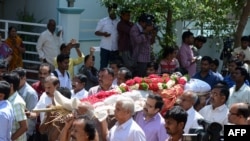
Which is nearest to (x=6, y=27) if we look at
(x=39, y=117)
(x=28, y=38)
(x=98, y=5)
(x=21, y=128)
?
(x=28, y=38)

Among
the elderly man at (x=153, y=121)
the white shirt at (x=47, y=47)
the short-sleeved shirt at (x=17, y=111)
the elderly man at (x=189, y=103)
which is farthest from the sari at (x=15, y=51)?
the elderly man at (x=153, y=121)

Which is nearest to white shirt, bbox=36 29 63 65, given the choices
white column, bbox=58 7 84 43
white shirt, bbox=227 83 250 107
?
white column, bbox=58 7 84 43

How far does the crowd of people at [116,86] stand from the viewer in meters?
6.26

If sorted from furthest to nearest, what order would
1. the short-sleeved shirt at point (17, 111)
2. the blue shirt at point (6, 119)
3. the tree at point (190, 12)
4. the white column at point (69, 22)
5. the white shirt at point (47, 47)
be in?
1. the white column at point (69, 22)
2. the tree at point (190, 12)
3. the white shirt at point (47, 47)
4. the short-sleeved shirt at point (17, 111)
5. the blue shirt at point (6, 119)

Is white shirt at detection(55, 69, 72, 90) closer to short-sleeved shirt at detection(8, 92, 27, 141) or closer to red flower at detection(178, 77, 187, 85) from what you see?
red flower at detection(178, 77, 187, 85)

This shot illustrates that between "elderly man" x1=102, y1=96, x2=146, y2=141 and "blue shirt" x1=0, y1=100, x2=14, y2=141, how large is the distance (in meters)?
1.14

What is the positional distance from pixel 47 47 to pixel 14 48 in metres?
0.74

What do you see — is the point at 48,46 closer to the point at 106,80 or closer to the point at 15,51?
the point at 15,51

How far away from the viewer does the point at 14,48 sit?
1159 cm

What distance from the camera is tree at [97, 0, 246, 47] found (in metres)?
11.5

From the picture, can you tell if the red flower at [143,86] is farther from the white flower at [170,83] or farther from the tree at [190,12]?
the tree at [190,12]

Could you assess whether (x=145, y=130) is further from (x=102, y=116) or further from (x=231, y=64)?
(x=231, y=64)

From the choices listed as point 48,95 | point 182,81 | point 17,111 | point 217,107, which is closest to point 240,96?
point 182,81

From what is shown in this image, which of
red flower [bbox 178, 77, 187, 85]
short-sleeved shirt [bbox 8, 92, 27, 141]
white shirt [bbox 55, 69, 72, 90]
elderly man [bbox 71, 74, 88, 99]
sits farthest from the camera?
white shirt [bbox 55, 69, 72, 90]
